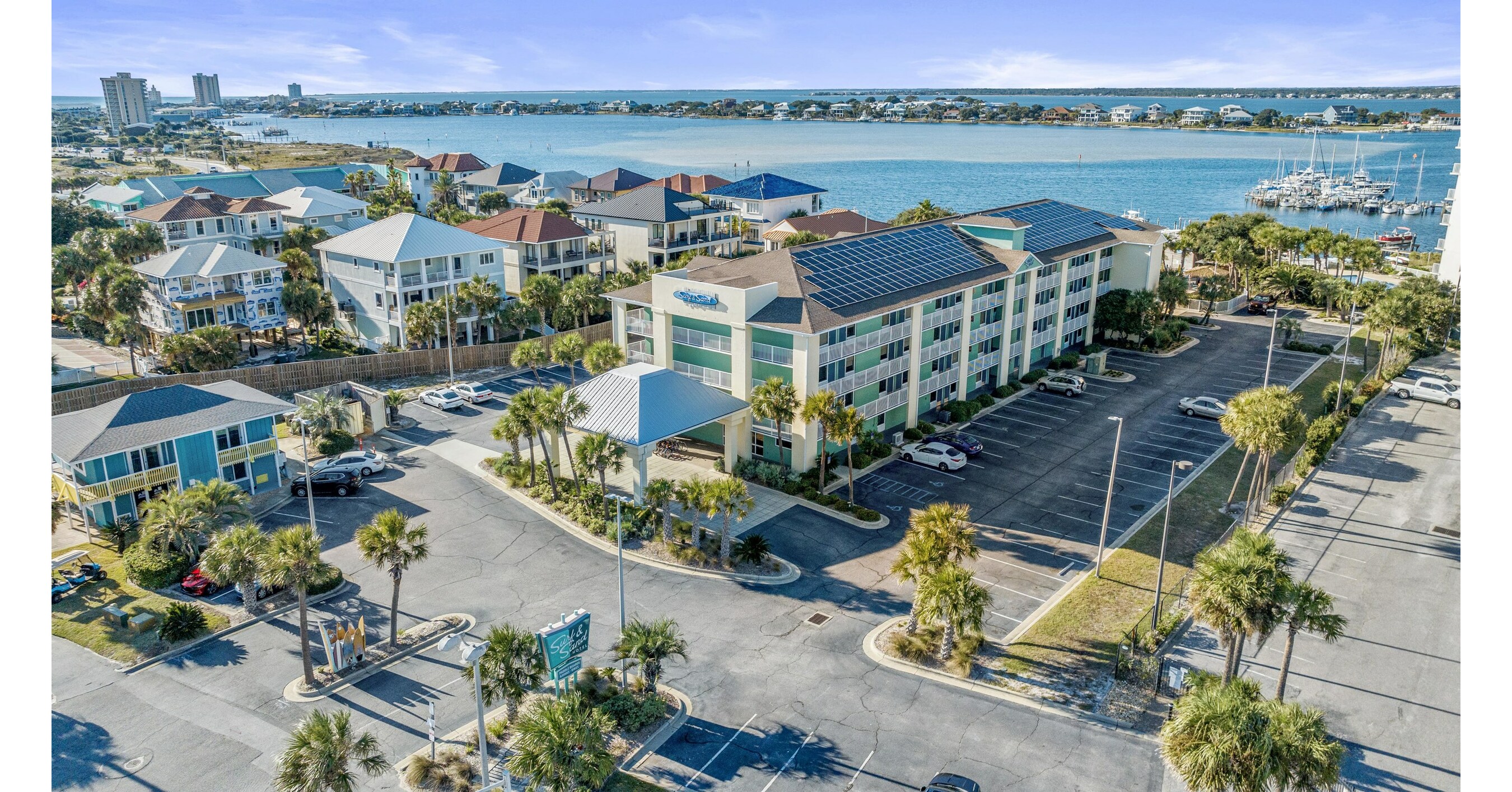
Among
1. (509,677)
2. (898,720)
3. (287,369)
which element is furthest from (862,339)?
(287,369)

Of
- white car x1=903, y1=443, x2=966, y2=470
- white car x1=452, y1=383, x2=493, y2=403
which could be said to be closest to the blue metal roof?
white car x1=452, y1=383, x2=493, y2=403

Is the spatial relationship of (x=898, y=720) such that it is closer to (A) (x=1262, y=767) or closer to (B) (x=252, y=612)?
(A) (x=1262, y=767)

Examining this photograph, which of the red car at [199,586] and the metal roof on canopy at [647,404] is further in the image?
the metal roof on canopy at [647,404]

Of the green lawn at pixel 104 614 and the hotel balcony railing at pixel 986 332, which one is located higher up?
the hotel balcony railing at pixel 986 332

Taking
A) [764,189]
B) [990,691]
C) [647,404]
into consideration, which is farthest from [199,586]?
[764,189]

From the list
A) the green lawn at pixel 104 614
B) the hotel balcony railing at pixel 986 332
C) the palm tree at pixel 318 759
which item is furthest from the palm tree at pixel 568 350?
the palm tree at pixel 318 759

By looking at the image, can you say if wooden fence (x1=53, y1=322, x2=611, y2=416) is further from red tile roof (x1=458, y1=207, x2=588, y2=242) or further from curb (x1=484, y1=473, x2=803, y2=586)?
curb (x1=484, y1=473, x2=803, y2=586)

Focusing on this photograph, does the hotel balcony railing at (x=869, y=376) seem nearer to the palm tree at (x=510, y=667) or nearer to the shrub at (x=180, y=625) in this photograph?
the palm tree at (x=510, y=667)
